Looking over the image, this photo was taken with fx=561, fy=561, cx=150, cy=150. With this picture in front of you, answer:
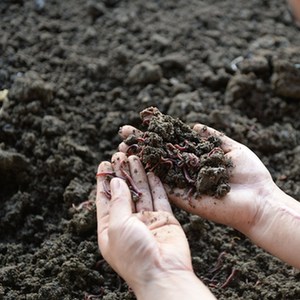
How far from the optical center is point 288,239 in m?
2.55

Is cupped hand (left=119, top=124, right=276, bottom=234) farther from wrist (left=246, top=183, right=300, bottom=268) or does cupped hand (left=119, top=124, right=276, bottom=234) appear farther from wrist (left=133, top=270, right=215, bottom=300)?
wrist (left=133, top=270, right=215, bottom=300)

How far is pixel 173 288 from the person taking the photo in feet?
7.10

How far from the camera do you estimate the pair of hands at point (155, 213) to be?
7.32ft

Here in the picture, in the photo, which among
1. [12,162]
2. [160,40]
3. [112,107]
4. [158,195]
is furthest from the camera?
[160,40]

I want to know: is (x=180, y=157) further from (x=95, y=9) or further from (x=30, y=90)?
(x=95, y=9)

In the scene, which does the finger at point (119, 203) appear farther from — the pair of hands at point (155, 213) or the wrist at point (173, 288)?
the wrist at point (173, 288)

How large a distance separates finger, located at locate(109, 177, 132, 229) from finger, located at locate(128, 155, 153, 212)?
0.52ft

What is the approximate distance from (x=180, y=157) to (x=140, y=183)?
0.83ft

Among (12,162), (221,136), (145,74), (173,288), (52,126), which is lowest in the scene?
(12,162)

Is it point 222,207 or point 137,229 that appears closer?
point 137,229

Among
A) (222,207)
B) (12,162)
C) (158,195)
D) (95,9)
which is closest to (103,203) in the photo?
(158,195)

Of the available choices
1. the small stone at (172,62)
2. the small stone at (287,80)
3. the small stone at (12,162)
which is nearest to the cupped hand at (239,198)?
the small stone at (12,162)

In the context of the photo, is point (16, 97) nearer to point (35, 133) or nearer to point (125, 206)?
point (35, 133)

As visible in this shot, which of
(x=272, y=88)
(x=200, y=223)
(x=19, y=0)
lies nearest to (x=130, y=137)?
(x=200, y=223)
